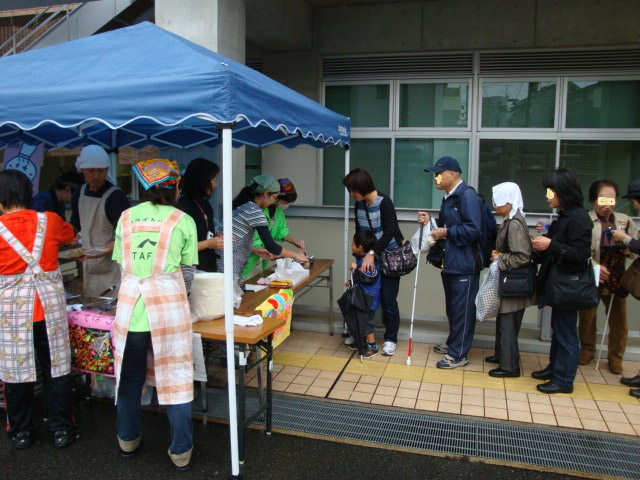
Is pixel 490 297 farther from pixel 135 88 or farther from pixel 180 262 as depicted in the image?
pixel 135 88

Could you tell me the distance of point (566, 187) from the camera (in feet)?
13.8

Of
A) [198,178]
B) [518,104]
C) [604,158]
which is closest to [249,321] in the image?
[198,178]

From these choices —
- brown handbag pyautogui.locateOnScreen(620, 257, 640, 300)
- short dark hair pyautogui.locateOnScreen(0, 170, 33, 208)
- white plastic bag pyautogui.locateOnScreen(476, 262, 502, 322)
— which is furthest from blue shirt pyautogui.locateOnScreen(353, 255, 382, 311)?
short dark hair pyautogui.locateOnScreen(0, 170, 33, 208)

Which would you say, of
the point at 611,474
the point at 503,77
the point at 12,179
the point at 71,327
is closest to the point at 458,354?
the point at 611,474

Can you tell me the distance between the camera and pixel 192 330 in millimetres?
3430

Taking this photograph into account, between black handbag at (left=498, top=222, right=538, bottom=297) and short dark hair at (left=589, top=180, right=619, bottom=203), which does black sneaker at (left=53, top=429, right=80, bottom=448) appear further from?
short dark hair at (left=589, top=180, right=619, bottom=203)

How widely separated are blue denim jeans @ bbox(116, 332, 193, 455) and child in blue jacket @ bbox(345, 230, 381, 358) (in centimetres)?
231

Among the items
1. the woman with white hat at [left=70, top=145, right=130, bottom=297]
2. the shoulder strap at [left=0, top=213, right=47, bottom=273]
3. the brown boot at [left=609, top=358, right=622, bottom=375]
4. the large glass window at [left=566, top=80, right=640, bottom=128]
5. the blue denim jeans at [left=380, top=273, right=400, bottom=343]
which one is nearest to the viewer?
the shoulder strap at [left=0, top=213, right=47, bottom=273]

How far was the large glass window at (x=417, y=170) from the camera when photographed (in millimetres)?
8141

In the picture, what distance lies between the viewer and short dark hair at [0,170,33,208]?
136 inches

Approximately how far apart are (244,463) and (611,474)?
2352mm

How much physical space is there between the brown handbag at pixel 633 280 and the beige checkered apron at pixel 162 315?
368 cm

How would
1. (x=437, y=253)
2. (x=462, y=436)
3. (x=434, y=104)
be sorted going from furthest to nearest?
Answer: 1. (x=434, y=104)
2. (x=437, y=253)
3. (x=462, y=436)

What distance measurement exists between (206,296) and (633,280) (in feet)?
11.6
